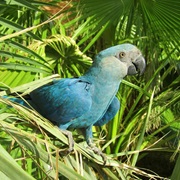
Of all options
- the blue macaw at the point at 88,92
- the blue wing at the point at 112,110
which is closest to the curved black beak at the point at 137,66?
the blue macaw at the point at 88,92

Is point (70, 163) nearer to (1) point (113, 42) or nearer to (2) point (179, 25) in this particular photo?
(2) point (179, 25)

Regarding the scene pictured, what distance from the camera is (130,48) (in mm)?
1362

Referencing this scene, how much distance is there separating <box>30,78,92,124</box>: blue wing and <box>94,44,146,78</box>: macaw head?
0.31 ft

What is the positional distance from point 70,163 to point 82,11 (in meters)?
1.13

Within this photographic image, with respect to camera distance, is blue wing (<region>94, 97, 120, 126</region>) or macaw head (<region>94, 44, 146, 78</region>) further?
blue wing (<region>94, 97, 120, 126</region>)

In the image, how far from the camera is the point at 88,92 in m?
1.34

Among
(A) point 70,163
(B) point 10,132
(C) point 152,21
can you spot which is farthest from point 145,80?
(B) point 10,132

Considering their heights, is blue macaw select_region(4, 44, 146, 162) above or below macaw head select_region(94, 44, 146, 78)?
below

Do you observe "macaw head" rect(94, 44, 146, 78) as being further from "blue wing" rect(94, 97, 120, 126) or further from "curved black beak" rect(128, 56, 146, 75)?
"blue wing" rect(94, 97, 120, 126)

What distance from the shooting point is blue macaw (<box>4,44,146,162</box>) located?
1314 millimetres

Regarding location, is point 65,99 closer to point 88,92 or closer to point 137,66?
point 88,92

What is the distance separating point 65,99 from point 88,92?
79 mm

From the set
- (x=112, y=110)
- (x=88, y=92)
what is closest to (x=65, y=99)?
(x=88, y=92)

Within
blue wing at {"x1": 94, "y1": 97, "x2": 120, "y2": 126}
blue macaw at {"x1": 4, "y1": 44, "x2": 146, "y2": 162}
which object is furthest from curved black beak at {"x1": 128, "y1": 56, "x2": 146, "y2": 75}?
blue wing at {"x1": 94, "y1": 97, "x2": 120, "y2": 126}
